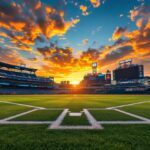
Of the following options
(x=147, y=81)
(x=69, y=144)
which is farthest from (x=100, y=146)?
(x=147, y=81)

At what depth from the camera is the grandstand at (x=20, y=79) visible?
231ft

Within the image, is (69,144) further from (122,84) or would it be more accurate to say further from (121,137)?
(122,84)

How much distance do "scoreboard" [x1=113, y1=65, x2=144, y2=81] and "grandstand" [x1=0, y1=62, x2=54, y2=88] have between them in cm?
4681

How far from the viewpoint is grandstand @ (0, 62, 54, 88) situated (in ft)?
231

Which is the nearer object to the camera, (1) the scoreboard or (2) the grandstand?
(2) the grandstand

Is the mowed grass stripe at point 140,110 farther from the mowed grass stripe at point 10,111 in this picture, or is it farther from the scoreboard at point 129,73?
the scoreboard at point 129,73

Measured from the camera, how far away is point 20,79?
3145 inches

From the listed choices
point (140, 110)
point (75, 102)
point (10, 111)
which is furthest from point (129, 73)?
point (10, 111)

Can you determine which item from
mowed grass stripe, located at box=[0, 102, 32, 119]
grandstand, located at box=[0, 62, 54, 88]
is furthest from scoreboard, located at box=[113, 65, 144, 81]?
mowed grass stripe, located at box=[0, 102, 32, 119]

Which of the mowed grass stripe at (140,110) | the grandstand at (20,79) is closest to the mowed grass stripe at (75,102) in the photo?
the mowed grass stripe at (140,110)

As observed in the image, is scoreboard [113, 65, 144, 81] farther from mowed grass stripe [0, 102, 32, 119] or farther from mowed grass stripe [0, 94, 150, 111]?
mowed grass stripe [0, 102, 32, 119]

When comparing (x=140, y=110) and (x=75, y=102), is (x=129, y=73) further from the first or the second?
Result: (x=140, y=110)

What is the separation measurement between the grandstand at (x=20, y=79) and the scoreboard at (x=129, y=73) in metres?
46.8

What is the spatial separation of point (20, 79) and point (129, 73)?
66.1 m
